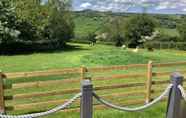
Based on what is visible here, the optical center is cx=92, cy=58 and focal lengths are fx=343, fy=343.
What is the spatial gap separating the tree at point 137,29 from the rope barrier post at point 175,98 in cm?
5296

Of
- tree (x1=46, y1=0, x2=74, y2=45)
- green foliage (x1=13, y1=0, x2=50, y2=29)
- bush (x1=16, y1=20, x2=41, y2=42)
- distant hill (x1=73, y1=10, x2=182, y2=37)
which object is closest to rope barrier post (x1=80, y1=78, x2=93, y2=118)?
bush (x1=16, y1=20, x2=41, y2=42)

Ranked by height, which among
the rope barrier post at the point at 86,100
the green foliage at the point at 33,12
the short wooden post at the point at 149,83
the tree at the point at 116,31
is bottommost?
the tree at the point at 116,31

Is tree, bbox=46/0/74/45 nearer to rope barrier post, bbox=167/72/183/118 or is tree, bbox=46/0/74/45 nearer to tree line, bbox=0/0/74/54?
tree line, bbox=0/0/74/54

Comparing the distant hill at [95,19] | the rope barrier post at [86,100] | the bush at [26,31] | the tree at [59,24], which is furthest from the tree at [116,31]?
the rope barrier post at [86,100]

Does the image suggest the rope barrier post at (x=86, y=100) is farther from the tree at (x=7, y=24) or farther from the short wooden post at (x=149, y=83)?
the tree at (x=7, y=24)

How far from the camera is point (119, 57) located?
2381 cm

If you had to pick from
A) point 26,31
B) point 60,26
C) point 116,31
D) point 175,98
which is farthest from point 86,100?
point 116,31

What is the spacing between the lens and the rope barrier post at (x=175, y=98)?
6484 millimetres

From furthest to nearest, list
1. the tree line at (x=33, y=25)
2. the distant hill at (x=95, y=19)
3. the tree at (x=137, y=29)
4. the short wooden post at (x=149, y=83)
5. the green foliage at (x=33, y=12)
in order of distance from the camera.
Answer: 1. the distant hill at (x=95, y=19)
2. the tree at (x=137, y=29)
3. the green foliage at (x=33, y=12)
4. the tree line at (x=33, y=25)
5. the short wooden post at (x=149, y=83)

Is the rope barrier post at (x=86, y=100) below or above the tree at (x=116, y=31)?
above

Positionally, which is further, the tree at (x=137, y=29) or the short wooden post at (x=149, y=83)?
the tree at (x=137, y=29)

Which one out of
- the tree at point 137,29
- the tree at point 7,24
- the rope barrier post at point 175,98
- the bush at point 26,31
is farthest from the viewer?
the tree at point 137,29

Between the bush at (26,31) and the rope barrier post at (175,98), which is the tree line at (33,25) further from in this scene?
the rope barrier post at (175,98)

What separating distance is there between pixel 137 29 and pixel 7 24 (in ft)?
116
